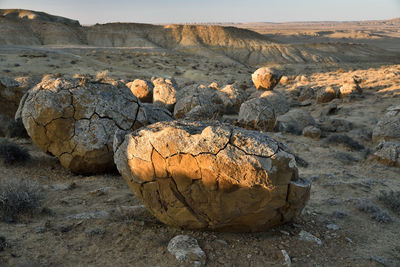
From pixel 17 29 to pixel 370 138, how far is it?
47878mm

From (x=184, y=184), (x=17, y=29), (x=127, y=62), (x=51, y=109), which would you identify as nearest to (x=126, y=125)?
(x=51, y=109)

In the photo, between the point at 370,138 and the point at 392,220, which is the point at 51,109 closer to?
the point at 392,220

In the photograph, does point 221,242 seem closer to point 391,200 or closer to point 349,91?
point 391,200

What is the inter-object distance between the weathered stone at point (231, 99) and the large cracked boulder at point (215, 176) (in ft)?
30.0

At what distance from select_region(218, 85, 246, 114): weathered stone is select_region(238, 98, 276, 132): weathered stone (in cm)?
267

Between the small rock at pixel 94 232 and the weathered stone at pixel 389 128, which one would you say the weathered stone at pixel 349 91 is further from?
the small rock at pixel 94 232

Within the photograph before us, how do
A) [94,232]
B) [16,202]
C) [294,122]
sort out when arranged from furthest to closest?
[294,122], [16,202], [94,232]

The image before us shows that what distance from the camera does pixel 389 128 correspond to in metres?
8.58

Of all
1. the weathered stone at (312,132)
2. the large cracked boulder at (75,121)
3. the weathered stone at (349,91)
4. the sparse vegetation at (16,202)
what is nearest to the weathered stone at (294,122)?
the weathered stone at (312,132)

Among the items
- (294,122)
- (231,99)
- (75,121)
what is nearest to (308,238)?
(75,121)

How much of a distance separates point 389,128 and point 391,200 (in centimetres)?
452

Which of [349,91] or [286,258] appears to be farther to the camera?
[349,91]

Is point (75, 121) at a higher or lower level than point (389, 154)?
higher

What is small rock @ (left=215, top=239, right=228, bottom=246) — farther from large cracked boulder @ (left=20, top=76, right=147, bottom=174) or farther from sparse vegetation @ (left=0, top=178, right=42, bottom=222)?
large cracked boulder @ (left=20, top=76, right=147, bottom=174)
